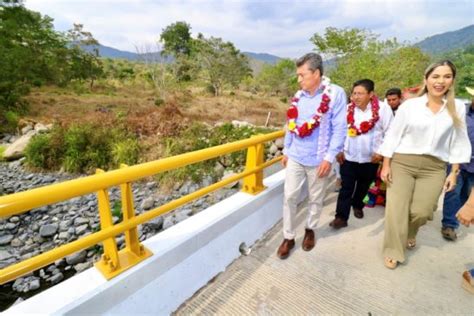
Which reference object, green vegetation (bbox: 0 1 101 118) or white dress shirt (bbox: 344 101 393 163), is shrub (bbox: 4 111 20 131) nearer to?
green vegetation (bbox: 0 1 101 118)

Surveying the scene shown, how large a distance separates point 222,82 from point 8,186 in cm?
2152

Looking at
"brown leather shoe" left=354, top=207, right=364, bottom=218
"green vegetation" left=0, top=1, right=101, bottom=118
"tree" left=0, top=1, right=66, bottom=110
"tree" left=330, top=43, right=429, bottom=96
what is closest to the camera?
"brown leather shoe" left=354, top=207, right=364, bottom=218

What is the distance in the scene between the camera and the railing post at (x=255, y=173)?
Result: 2.78 m

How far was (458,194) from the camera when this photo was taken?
9.26 feet

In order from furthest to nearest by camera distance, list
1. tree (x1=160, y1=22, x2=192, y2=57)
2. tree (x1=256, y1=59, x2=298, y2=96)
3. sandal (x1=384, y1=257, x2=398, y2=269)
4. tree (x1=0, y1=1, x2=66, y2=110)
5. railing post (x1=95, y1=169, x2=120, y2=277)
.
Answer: tree (x1=160, y1=22, x2=192, y2=57)
tree (x1=256, y1=59, x2=298, y2=96)
tree (x1=0, y1=1, x2=66, y2=110)
sandal (x1=384, y1=257, x2=398, y2=269)
railing post (x1=95, y1=169, x2=120, y2=277)

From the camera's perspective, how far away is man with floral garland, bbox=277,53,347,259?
2.27 m

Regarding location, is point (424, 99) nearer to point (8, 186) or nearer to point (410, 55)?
point (8, 186)

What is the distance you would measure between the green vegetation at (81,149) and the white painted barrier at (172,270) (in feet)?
19.4

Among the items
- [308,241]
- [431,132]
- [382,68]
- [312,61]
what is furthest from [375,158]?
[382,68]

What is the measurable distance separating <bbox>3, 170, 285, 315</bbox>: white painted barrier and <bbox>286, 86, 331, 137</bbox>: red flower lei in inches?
33.2

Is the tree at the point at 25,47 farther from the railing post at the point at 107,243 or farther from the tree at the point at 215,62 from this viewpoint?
the railing post at the point at 107,243

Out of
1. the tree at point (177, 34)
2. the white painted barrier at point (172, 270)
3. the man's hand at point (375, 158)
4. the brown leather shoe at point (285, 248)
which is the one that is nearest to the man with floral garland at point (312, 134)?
the brown leather shoe at point (285, 248)

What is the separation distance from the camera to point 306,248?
268 cm

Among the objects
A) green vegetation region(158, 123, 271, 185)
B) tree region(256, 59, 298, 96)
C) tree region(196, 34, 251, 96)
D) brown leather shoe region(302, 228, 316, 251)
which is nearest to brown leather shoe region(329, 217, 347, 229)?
brown leather shoe region(302, 228, 316, 251)
